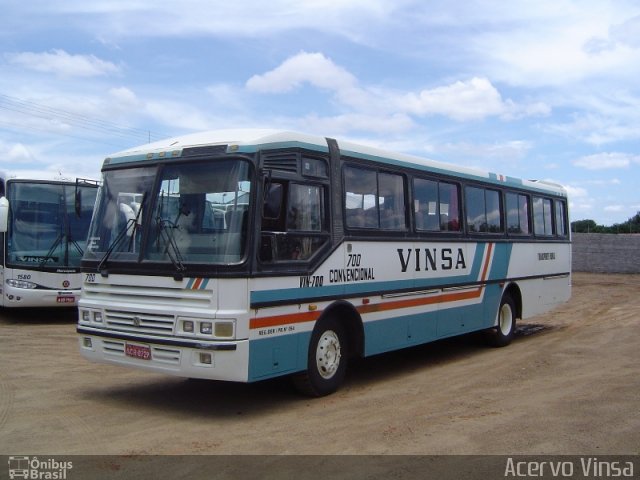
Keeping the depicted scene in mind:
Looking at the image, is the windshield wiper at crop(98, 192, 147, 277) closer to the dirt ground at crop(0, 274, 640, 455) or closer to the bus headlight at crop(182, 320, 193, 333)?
the bus headlight at crop(182, 320, 193, 333)

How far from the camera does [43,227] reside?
Answer: 49.4 ft

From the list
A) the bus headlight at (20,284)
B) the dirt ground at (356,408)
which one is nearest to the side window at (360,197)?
the dirt ground at (356,408)

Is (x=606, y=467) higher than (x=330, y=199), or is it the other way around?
(x=330, y=199)

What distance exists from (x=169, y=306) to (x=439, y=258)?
15.5 feet

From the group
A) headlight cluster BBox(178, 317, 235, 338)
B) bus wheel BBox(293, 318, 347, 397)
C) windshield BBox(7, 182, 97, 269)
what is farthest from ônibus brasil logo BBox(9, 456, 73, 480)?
windshield BBox(7, 182, 97, 269)

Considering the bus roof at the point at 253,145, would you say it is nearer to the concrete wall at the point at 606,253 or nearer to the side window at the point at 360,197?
the side window at the point at 360,197

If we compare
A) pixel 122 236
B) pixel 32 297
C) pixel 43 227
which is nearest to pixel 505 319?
pixel 122 236

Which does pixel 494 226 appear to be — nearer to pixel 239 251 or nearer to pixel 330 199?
pixel 330 199

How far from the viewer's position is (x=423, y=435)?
6625 millimetres

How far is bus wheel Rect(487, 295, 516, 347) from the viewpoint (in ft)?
41.7

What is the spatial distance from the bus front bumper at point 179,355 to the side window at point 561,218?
1010 centimetres

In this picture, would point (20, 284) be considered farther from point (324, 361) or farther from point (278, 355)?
point (278, 355)

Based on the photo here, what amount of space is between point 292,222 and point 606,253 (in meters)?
29.0

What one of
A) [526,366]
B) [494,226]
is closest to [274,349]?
[526,366]
